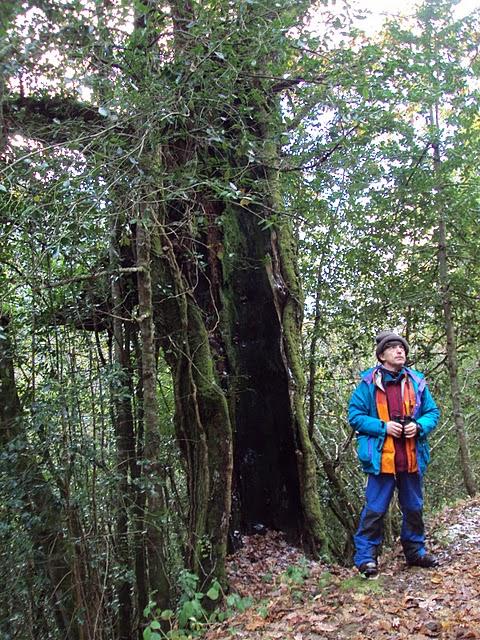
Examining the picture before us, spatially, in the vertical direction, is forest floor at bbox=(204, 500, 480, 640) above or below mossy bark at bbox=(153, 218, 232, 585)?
below

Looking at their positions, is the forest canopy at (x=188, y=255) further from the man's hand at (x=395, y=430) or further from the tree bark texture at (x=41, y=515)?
the man's hand at (x=395, y=430)

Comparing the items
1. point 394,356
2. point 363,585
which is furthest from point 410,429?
point 363,585

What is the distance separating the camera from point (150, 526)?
493cm

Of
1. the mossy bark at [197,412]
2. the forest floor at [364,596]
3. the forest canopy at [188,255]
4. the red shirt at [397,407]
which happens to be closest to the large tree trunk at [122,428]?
the forest canopy at [188,255]

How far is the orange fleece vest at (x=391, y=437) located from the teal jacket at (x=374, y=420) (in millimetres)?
33

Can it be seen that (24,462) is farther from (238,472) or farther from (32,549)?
(238,472)

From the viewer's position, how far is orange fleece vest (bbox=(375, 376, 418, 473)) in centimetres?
418

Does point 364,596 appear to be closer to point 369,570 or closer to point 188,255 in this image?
point 369,570

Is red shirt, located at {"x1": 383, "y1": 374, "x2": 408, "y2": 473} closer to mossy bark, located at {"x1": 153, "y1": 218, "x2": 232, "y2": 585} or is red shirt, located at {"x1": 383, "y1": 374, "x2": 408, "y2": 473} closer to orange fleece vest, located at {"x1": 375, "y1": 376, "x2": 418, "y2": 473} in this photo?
orange fleece vest, located at {"x1": 375, "y1": 376, "x2": 418, "y2": 473}

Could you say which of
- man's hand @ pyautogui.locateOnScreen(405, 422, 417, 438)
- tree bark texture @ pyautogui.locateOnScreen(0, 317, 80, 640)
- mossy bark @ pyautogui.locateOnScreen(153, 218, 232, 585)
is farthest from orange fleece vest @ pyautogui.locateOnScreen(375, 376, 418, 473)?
tree bark texture @ pyautogui.locateOnScreen(0, 317, 80, 640)

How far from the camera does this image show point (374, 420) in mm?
4207

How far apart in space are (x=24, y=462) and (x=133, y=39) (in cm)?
403

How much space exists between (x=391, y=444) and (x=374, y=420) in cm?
24

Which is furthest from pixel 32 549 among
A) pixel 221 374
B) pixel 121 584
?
pixel 221 374
